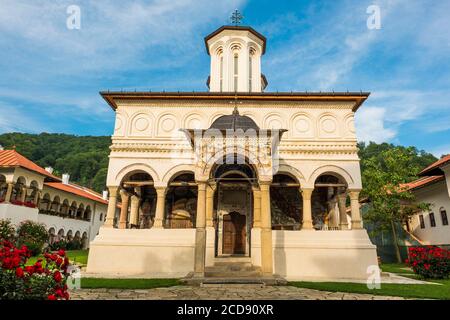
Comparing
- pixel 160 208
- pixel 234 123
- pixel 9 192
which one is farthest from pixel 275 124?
pixel 9 192

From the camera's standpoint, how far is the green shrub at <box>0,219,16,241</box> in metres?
15.8

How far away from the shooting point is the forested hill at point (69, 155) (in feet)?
138

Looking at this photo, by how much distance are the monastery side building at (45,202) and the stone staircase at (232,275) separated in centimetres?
1431

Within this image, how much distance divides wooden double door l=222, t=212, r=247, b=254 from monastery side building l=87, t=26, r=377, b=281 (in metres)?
0.05

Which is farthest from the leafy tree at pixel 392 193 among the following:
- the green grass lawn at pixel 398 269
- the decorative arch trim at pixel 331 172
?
the decorative arch trim at pixel 331 172

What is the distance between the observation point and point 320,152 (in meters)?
13.5

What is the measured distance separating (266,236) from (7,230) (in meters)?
14.9

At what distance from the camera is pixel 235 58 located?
706 inches

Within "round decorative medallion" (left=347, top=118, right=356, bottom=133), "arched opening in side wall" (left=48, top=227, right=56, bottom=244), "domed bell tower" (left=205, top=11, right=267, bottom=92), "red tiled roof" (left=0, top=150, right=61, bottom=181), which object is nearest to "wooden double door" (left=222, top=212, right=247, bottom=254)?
"round decorative medallion" (left=347, top=118, right=356, bottom=133)

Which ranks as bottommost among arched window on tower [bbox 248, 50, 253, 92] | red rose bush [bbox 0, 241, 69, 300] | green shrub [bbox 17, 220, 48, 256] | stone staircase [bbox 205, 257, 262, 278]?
stone staircase [bbox 205, 257, 262, 278]

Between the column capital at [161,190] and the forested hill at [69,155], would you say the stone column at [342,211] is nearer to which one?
the column capital at [161,190]

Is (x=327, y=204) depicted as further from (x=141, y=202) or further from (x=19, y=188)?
(x=19, y=188)

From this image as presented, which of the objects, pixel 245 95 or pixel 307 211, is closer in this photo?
pixel 307 211

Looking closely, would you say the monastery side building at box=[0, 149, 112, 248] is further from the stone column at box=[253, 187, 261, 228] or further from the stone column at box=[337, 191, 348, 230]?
the stone column at box=[337, 191, 348, 230]
